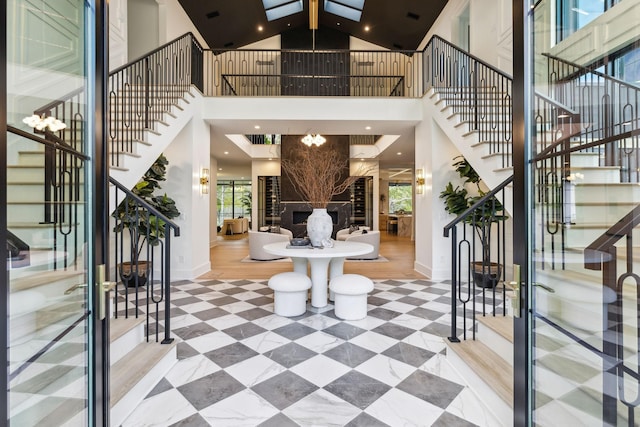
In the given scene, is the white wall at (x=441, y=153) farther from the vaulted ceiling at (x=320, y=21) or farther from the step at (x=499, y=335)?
the step at (x=499, y=335)

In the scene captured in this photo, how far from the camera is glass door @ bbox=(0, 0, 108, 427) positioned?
88 cm

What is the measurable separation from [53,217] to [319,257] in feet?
7.76

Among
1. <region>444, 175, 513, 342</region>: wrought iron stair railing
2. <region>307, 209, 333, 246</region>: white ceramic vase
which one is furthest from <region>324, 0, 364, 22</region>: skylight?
<region>307, 209, 333, 246</region>: white ceramic vase

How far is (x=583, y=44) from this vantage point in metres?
1.39

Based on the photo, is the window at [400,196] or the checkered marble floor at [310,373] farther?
the window at [400,196]

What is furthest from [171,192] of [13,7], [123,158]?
[13,7]

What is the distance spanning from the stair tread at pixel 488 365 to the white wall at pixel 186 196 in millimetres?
4283

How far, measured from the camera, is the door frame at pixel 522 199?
128 centimetres

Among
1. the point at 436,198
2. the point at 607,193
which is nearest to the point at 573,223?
the point at 607,193

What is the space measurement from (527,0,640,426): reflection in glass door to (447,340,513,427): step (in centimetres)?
53

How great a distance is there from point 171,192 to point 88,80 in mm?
4384

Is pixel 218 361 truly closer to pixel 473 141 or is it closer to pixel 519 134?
pixel 519 134

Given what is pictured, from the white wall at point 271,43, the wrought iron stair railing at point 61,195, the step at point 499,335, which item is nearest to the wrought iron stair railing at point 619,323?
the step at point 499,335

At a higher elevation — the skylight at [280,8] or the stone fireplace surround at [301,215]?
the skylight at [280,8]
